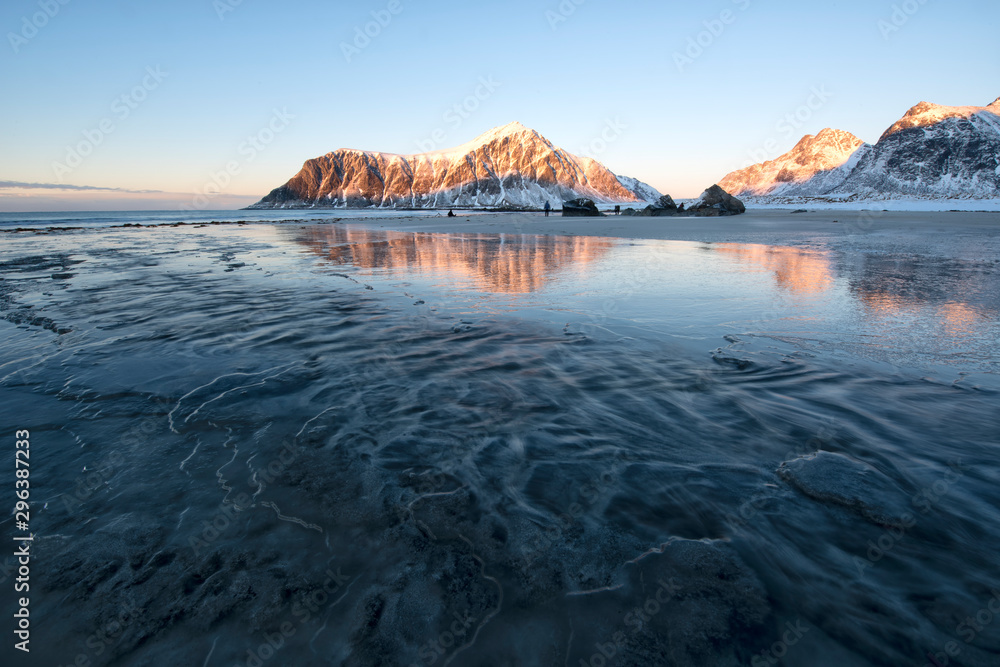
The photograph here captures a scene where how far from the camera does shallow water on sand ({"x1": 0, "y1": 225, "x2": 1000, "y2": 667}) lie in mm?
1868

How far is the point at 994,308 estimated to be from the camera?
6742mm

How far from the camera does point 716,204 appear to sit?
5844cm

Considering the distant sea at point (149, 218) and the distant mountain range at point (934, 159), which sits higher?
the distant mountain range at point (934, 159)

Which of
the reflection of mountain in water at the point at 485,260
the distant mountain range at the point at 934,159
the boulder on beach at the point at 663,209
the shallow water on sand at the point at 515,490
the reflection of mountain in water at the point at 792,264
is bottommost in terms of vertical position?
the shallow water on sand at the point at 515,490

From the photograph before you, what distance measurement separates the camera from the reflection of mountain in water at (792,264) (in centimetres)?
901

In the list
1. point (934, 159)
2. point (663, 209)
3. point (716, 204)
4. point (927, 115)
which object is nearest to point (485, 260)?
point (663, 209)

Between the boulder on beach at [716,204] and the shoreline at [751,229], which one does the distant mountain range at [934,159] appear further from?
the shoreline at [751,229]

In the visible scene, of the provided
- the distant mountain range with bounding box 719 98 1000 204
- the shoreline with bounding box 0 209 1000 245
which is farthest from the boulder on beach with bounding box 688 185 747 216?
the distant mountain range with bounding box 719 98 1000 204

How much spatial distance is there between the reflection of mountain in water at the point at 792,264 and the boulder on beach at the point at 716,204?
146 ft

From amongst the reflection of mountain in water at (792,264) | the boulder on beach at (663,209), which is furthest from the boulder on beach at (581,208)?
the reflection of mountain in water at (792,264)

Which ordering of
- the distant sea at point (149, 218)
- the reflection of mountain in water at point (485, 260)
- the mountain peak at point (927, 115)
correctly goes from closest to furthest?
1. the reflection of mountain in water at point (485, 260)
2. the distant sea at point (149, 218)
3. the mountain peak at point (927, 115)

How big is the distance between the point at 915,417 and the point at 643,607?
3337 mm

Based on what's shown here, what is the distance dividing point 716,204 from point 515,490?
6614cm

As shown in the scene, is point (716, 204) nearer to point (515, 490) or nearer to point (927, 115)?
point (515, 490)
